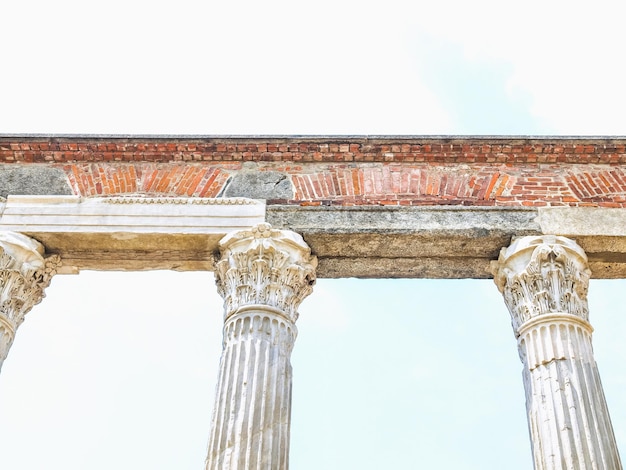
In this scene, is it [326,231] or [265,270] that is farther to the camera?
[326,231]

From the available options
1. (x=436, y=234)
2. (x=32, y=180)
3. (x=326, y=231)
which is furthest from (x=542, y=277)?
(x=32, y=180)

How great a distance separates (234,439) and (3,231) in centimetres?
405

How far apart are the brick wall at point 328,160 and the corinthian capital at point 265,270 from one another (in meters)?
1.24

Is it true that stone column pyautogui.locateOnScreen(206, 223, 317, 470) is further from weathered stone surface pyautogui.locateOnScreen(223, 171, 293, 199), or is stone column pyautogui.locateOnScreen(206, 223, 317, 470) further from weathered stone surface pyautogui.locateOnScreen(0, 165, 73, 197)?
weathered stone surface pyautogui.locateOnScreen(0, 165, 73, 197)

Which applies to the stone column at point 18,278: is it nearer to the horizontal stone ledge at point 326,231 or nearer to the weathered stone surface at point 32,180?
the horizontal stone ledge at point 326,231

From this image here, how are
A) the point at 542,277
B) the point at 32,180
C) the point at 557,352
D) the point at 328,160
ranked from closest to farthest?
the point at 557,352 → the point at 542,277 → the point at 32,180 → the point at 328,160

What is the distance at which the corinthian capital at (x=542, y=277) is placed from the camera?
32.5 feet

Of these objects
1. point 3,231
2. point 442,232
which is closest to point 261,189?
point 442,232

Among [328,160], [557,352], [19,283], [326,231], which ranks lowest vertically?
[557,352]

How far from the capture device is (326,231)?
10.8 metres

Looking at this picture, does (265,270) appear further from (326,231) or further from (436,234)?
(436,234)

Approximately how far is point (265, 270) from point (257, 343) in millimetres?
987

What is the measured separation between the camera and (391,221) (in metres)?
10.9

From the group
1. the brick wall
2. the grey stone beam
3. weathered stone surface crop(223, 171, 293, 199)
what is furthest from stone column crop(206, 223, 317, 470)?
the brick wall
